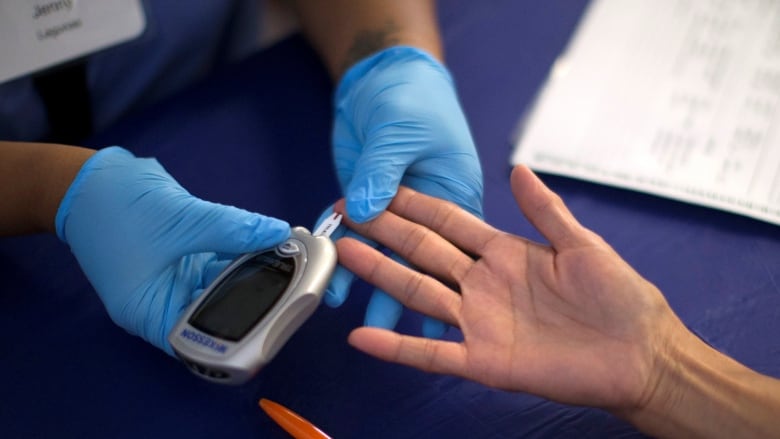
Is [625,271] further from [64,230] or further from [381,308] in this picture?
[64,230]

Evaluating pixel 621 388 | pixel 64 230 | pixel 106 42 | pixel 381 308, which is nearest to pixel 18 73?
pixel 106 42

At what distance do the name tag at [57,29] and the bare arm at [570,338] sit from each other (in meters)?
0.42

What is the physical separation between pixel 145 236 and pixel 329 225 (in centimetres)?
19

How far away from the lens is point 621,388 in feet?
1.95

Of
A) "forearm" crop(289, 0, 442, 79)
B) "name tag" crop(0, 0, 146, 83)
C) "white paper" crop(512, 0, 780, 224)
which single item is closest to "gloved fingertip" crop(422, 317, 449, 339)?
"white paper" crop(512, 0, 780, 224)

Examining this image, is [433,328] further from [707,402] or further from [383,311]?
[707,402]

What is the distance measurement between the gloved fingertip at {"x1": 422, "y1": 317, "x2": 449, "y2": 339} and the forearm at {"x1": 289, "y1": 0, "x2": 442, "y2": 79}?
40cm

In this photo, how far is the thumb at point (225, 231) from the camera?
646 millimetres

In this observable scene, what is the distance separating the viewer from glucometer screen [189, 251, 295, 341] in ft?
1.95

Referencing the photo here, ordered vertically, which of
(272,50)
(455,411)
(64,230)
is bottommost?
(455,411)

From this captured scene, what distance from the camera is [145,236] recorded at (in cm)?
66

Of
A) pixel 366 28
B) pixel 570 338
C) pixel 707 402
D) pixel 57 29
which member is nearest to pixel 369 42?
pixel 366 28

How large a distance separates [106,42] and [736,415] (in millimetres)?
807

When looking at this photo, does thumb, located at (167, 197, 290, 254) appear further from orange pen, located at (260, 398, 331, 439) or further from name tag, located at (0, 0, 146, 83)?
name tag, located at (0, 0, 146, 83)
